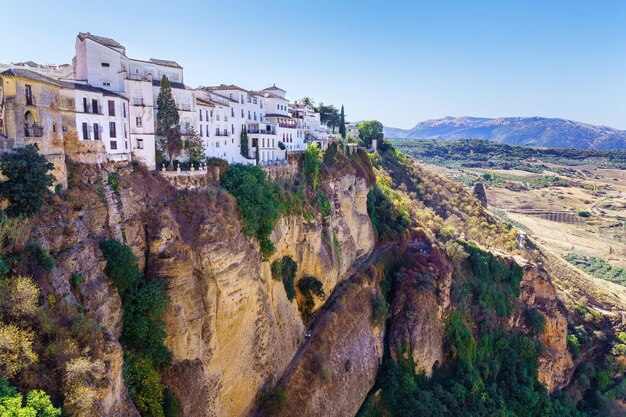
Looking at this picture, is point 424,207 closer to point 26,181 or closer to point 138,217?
point 138,217

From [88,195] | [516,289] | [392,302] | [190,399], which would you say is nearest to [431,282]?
[392,302]

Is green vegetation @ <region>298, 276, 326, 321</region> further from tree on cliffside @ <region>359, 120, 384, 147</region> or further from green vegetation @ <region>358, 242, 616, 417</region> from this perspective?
tree on cliffside @ <region>359, 120, 384, 147</region>

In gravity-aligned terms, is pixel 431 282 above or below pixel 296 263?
below

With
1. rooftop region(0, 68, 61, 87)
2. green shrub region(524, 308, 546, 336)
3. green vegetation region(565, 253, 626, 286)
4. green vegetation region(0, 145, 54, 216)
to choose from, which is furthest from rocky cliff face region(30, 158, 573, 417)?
green vegetation region(565, 253, 626, 286)

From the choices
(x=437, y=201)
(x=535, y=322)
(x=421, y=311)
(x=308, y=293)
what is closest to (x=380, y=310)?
(x=421, y=311)

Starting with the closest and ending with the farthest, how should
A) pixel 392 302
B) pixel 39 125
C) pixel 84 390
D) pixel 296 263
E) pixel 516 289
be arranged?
pixel 84 390
pixel 39 125
pixel 296 263
pixel 392 302
pixel 516 289

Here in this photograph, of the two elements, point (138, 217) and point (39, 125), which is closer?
point (39, 125)
